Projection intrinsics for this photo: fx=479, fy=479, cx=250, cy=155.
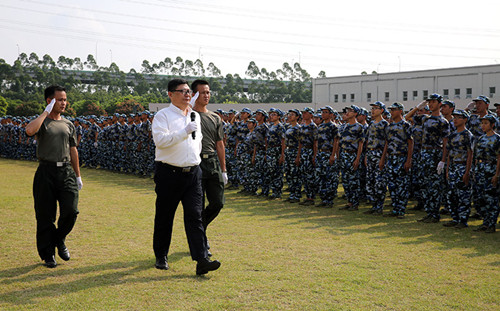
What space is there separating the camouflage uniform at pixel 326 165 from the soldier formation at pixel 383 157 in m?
0.02

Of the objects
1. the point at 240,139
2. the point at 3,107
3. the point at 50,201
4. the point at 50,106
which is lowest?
the point at 50,201

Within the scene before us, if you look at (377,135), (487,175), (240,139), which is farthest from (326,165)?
(240,139)

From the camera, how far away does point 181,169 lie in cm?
550

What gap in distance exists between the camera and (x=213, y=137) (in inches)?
248

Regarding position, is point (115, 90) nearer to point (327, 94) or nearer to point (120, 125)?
point (327, 94)

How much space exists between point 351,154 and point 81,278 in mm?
6410

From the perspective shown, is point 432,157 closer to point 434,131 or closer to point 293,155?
point 434,131

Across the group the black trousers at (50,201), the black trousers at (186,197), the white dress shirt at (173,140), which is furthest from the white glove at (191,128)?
the black trousers at (50,201)

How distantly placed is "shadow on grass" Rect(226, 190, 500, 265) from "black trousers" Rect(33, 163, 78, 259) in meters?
4.16

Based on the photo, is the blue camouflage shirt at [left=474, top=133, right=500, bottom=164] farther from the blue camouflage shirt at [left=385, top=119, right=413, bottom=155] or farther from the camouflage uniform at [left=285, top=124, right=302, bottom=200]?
the camouflage uniform at [left=285, top=124, right=302, bottom=200]

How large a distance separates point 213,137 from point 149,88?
9657 centimetres

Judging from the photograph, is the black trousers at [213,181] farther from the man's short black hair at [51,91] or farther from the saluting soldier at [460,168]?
the saluting soldier at [460,168]

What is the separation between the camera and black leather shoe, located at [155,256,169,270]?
227 inches

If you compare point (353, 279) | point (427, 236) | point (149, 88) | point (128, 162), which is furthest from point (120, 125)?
point (149, 88)
